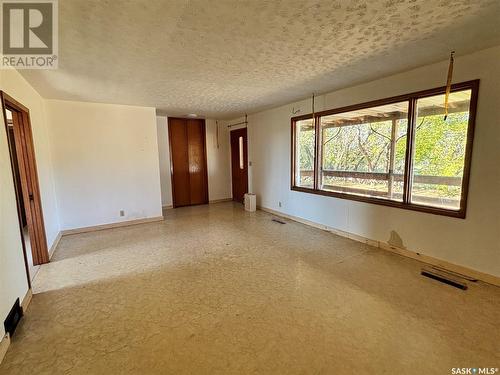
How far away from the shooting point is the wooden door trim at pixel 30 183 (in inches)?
116

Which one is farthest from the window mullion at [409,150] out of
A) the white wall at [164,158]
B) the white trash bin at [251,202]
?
the white wall at [164,158]

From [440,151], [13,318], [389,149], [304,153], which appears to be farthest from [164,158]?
[440,151]

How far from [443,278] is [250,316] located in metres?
2.17

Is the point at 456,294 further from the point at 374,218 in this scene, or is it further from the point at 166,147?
the point at 166,147

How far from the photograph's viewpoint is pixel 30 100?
326 centimetres

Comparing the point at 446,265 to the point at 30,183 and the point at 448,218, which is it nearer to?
the point at 448,218

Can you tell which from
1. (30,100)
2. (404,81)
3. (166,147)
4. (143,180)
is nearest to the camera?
(404,81)

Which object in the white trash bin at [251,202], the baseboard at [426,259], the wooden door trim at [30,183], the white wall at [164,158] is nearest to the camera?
the baseboard at [426,259]

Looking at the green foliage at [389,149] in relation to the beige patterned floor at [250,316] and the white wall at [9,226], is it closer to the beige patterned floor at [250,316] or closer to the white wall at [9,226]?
the beige patterned floor at [250,316]

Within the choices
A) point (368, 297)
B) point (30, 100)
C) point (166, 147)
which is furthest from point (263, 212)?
point (30, 100)

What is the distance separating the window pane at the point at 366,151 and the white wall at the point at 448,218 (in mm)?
246

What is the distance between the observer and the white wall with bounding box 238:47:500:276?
7.93ft

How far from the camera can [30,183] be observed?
3.07 meters

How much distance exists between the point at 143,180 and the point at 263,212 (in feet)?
9.24
